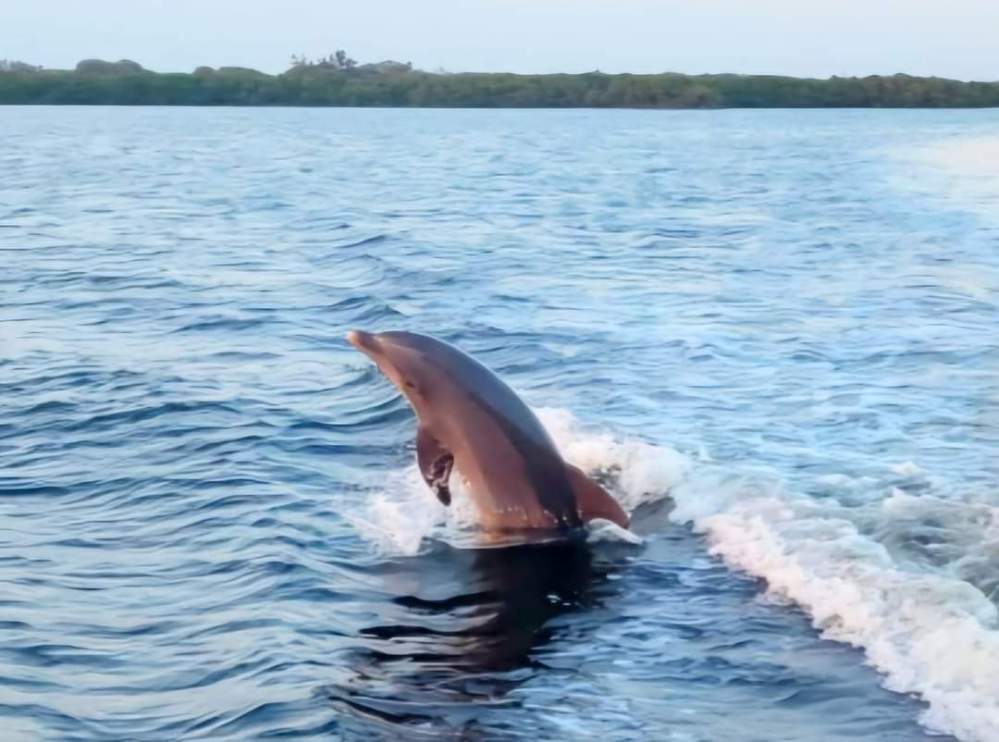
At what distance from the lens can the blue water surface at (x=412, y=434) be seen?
812 cm

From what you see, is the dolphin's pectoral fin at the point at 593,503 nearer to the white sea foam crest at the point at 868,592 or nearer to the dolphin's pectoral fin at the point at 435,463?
the white sea foam crest at the point at 868,592

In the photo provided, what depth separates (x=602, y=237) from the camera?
103 feet

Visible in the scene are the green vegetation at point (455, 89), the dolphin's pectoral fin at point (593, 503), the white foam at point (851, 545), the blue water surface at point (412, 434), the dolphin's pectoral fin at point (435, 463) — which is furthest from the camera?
the green vegetation at point (455, 89)

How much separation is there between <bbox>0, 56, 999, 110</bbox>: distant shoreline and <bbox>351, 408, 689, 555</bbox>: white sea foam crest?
9606cm

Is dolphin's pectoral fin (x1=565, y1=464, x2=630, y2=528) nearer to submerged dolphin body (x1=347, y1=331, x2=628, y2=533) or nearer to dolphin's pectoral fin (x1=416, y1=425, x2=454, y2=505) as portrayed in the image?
submerged dolphin body (x1=347, y1=331, x2=628, y2=533)

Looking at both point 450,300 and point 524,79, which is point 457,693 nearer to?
point 450,300

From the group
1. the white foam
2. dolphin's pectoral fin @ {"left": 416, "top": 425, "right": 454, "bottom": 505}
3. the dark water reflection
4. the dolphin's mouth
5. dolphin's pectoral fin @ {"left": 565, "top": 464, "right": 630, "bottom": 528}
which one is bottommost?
the dark water reflection

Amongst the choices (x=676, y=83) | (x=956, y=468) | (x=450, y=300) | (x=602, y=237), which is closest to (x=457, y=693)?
(x=956, y=468)

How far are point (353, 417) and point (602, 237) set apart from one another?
16723mm

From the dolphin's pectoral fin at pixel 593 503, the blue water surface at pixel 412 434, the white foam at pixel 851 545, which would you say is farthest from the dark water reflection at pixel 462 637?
the white foam at pixel 851 545

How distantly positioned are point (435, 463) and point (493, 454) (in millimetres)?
389

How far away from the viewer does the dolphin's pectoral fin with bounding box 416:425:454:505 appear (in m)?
10.9

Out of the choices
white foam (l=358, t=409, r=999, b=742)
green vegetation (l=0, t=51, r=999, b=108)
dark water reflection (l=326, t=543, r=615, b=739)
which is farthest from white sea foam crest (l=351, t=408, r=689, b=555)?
green vegetation (l=0, t=51, r=999, b=108)

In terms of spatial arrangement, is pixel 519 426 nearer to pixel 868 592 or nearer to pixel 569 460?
pixel 569 460
